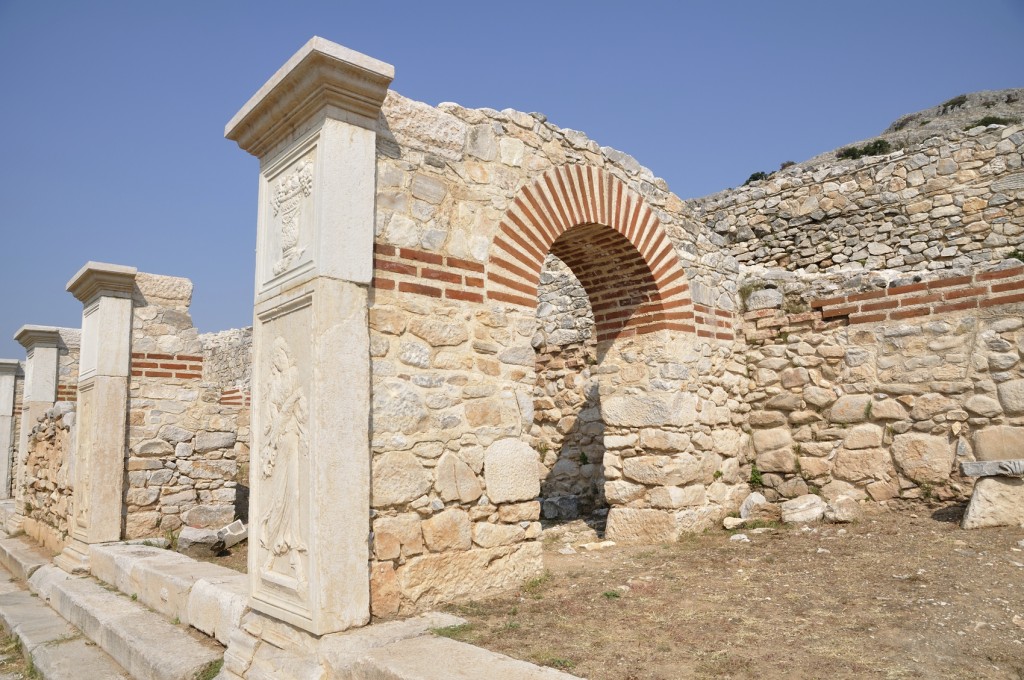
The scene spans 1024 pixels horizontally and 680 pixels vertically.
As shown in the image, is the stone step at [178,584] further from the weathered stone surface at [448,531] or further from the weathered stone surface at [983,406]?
the weathered stone surface at [983,406]

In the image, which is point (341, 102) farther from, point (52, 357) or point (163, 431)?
point (52, 357)

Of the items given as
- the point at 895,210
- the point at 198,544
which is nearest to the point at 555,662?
the point at 198,544

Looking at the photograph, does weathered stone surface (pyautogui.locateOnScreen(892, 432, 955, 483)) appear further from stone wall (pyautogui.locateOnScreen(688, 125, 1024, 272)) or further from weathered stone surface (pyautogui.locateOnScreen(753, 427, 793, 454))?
stone wall (pyautogui.locateOnScreen(688, 125, 1024, 272))

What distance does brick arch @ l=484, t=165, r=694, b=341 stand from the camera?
4.41 meters

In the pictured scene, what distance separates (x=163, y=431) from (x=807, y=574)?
19.0ft

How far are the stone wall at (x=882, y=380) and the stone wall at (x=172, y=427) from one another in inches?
207

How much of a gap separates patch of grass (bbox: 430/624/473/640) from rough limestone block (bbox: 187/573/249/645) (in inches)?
43.3

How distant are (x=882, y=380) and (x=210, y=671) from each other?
5453 millimetres

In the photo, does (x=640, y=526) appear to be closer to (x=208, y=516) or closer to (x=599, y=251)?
(x=599, y=251)

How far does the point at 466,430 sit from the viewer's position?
3.93 meters

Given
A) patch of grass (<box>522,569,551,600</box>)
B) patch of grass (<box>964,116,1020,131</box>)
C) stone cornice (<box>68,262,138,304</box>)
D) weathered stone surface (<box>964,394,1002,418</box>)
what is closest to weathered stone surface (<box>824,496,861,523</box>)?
weathered stone surface (<box>964,394,1002,418</box>)

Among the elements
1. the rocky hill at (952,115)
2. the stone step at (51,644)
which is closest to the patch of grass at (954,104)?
the rocky hill at (952,115)

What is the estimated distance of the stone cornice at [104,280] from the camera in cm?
645

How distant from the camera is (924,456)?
225 inches
